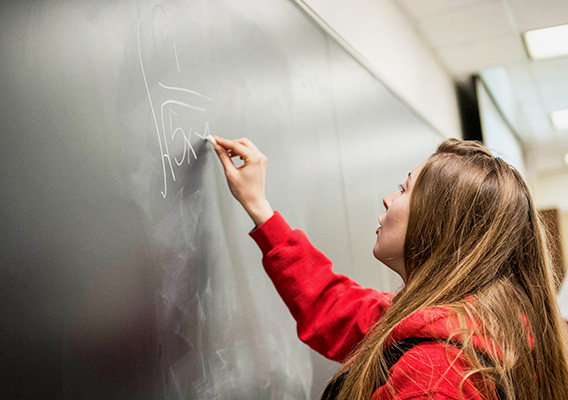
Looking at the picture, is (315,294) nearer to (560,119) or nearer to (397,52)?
(397,52)

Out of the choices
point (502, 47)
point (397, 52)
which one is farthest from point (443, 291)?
point (502, 47)

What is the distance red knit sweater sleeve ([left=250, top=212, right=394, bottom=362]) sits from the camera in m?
1.04

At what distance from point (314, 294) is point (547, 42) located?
7.87 feet

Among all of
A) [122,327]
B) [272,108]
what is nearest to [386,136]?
[272,108]

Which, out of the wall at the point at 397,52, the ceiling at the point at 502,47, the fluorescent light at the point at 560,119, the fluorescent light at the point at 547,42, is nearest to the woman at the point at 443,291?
the wall at the point at 397,52

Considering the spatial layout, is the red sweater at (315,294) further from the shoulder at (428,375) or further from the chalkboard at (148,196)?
the shoulder at (428,375)

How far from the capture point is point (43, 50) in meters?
0.67

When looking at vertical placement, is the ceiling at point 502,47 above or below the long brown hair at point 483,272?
above

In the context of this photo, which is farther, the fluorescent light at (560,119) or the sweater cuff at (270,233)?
the fluorescent light at (560,119)

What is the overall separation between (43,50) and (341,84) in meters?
1.04

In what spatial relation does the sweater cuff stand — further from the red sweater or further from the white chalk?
the white chalk

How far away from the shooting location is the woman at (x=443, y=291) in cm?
70

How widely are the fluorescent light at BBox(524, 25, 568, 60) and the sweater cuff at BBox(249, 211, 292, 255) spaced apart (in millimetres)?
2234

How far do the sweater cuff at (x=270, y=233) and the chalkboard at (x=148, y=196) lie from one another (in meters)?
0.04
